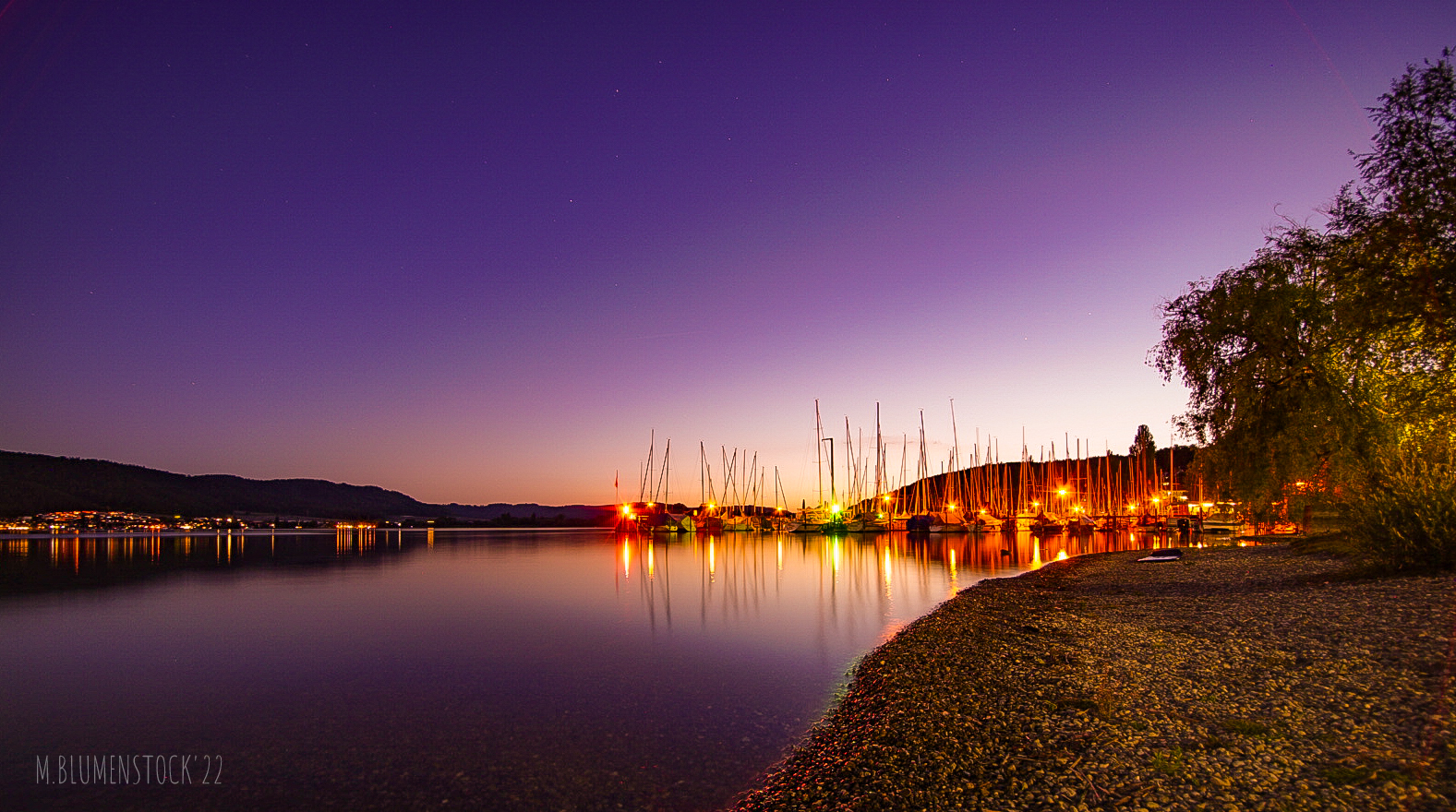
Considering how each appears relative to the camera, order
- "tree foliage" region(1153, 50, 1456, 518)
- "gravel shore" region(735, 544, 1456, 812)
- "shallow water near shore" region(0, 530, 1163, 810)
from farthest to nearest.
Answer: "tree foliage" region(1153, 50, 1456, 518), "shallow water near shore" region(0, 530, 1163, 810), "gravel shore" region(735, 544, 1456, 812)

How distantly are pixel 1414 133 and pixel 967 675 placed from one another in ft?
56.0

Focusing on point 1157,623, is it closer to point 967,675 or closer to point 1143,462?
point 967,675

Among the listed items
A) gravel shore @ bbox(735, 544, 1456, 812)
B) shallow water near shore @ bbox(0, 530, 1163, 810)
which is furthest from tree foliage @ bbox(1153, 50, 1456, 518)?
shallow water near shore @ bbox(0, 530, 1163, 810)

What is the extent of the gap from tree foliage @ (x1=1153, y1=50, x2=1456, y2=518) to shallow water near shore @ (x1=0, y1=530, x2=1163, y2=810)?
13507mm

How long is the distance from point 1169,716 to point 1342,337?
19.0 m

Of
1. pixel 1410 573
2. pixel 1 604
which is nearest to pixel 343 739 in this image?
pixel 1410 573

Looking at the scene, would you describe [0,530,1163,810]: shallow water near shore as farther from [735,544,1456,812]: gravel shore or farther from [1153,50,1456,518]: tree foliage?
[1153,50,1456,518]: tree foliage

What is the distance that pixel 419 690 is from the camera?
16.4 m

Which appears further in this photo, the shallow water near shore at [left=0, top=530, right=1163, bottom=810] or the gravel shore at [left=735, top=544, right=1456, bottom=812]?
the shallow water near shore at [left=0, top=530, right=1163, bottom=810]

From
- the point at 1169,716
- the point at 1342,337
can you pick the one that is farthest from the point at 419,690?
the point at 1342,337

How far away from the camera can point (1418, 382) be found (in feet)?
69.3

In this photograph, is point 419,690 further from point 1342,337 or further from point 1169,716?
point 1342,337

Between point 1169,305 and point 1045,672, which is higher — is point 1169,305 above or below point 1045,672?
above

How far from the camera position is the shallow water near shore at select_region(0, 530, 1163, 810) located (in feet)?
35.2
